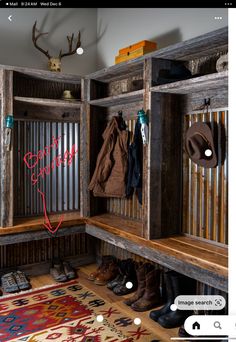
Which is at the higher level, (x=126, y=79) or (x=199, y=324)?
(x=126, y=79)

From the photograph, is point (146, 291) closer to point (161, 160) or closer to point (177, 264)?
point (177, 264)

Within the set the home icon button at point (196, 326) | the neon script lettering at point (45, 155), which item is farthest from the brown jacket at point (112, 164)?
the home icon button at point (196, 326)

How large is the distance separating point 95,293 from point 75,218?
62cm

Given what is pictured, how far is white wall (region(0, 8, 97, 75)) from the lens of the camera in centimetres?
257

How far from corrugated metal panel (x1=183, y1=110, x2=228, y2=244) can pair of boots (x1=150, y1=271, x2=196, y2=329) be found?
0.97ft

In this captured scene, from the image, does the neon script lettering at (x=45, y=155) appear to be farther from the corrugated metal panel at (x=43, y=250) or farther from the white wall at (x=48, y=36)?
the white wall at (x=48, y=36)

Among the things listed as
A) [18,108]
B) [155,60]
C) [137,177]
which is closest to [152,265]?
[137,177]

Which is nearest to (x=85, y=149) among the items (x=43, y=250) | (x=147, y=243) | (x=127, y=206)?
(x=127, y=206)

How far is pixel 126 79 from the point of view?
8.56 ft

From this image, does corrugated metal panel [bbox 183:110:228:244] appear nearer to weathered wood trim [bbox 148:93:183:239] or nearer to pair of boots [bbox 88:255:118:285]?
Result: weathered wood trim [bbox 148:93:183:239]

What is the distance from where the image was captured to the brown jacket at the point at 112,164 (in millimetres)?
2480

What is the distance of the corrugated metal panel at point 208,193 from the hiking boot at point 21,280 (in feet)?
4.01

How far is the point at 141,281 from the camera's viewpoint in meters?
2.19

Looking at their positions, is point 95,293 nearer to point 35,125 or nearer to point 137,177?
point 137,177
